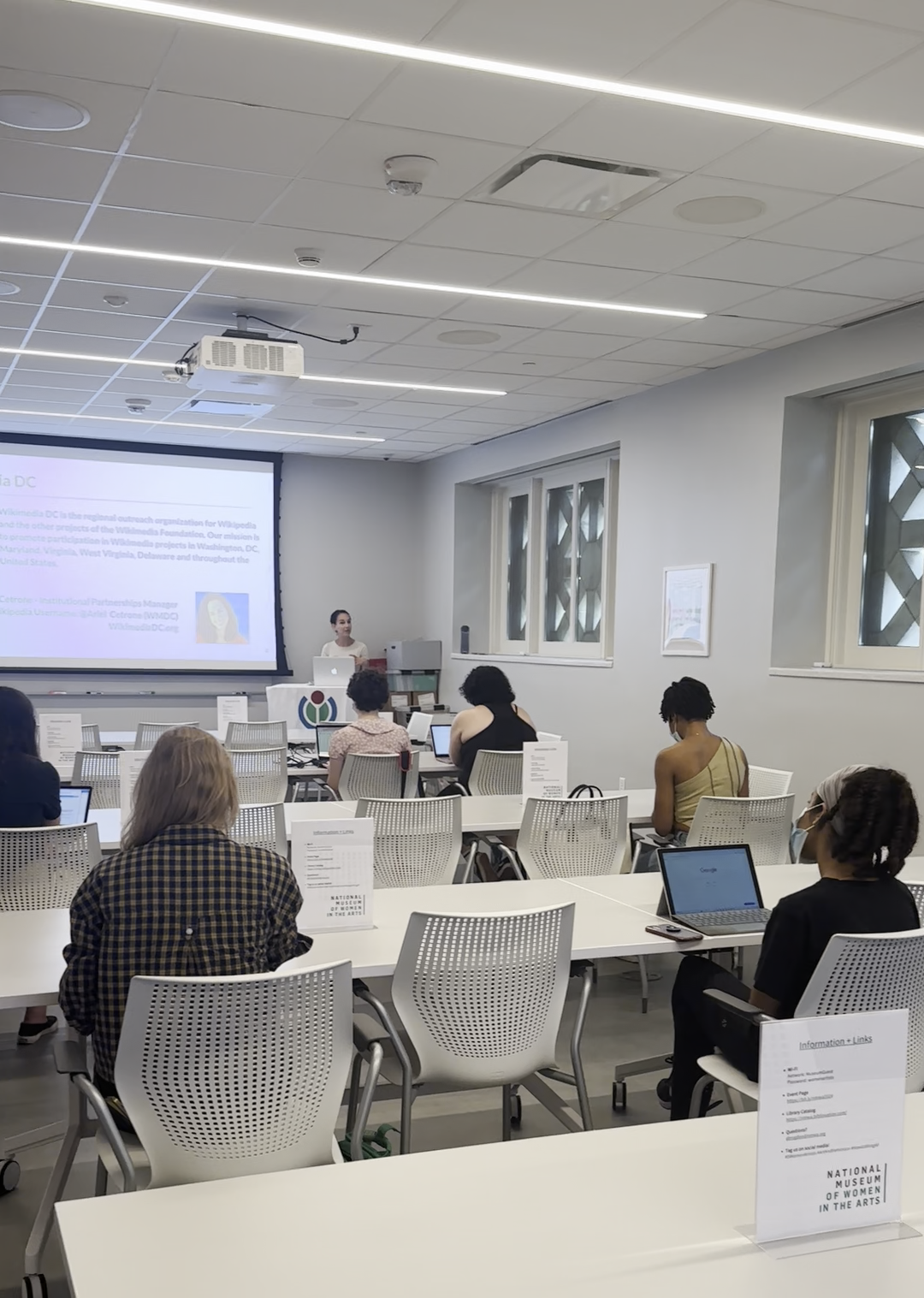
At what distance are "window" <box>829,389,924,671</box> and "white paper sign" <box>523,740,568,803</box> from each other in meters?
2.45

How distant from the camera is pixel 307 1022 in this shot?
2.09 meters

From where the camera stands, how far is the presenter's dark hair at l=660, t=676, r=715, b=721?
187 inches

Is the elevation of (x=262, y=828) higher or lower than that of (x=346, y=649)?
lower

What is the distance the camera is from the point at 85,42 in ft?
10.4

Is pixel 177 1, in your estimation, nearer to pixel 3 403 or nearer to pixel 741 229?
pixel 741 229

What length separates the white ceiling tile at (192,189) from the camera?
4.08 metres

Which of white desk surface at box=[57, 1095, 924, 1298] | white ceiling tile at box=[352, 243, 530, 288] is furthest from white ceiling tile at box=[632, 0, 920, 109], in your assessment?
white desk surface at box=[57, 1095, 924, 1298]

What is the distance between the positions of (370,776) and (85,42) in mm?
3609

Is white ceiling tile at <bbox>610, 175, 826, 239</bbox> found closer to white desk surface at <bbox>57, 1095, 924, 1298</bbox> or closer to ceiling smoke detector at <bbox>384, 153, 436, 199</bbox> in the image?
ceiling smoke detector at <bbox>384, 153, 436, 199</bbox>

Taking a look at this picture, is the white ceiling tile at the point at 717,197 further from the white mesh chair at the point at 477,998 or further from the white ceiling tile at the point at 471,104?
the white mesh chair at the point at 477,998

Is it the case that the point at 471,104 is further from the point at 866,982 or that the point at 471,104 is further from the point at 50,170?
the point at 866,982

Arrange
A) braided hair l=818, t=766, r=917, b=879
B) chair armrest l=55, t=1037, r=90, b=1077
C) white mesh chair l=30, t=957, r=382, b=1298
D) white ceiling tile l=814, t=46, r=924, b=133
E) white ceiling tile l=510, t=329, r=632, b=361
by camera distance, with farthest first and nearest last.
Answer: white ceiling tile l=510, t=329, r=632, b=361 → white ceiling tile l=814, t=46, r=924, b=133 → braided hair l=818, t=766, r=917, b=879 → chair armrest l=55, t=1037, r=90, b=1077 → white mesh chair l=30, t=957, r=382, b=1298

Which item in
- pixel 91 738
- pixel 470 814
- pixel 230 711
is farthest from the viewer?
pixel 91 738

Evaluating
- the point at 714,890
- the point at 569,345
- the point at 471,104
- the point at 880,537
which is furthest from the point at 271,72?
the point at 880,537
